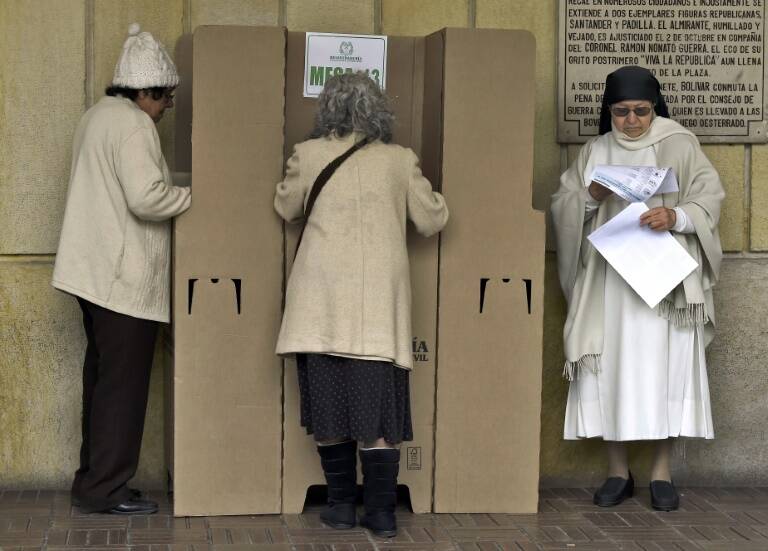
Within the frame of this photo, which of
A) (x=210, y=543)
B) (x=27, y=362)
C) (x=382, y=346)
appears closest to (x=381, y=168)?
(x=382, y=346)

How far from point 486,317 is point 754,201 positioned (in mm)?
1701

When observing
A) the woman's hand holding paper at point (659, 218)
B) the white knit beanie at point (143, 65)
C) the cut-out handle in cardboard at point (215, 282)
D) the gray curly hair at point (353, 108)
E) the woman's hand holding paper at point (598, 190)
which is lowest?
the cut-out handle in cardboard at point (215, 282)

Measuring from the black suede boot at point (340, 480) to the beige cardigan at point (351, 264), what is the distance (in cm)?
47

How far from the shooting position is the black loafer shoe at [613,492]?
5.94 meters

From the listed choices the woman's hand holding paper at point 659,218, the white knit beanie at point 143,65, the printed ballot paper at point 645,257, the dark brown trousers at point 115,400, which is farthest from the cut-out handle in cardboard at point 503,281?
the white knit beanie at point 143,65

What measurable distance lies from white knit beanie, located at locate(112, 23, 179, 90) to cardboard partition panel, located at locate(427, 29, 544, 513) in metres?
1.15

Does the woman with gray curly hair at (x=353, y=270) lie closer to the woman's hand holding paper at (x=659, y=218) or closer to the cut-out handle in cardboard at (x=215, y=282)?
the cut-out handle in cardboard at (x=215, y=282)

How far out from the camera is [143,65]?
17.7 feet

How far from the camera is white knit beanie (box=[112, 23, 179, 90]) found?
539cm

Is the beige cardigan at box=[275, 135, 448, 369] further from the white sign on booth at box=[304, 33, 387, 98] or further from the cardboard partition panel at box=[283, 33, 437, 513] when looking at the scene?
the white sign on booth at box=[304, 33, 387, 98]

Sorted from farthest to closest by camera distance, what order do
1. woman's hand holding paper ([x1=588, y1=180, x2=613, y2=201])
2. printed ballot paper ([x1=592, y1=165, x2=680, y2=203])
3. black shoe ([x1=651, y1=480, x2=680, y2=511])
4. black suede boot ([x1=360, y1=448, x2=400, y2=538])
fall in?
1. black shoe ([x1=651, y1=480, x2=680, y2=511])
2. woman's hand holding paper ([x1=588, y1=180, x2=613, y2=201])
3. printed ballot paper ([x1=592, y1=165, x2=680, y2=203])
4. black suede boot ([x1=360, y1=448, x2=400, y2=538])

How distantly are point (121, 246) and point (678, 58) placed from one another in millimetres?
2843

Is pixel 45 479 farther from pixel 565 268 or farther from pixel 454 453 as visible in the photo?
pixel 565 268

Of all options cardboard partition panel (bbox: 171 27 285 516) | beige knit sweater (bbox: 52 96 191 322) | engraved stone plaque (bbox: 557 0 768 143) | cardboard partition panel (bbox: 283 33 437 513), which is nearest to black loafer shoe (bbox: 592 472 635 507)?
cardboard partition panel (bbox: 283 33 437 513)
